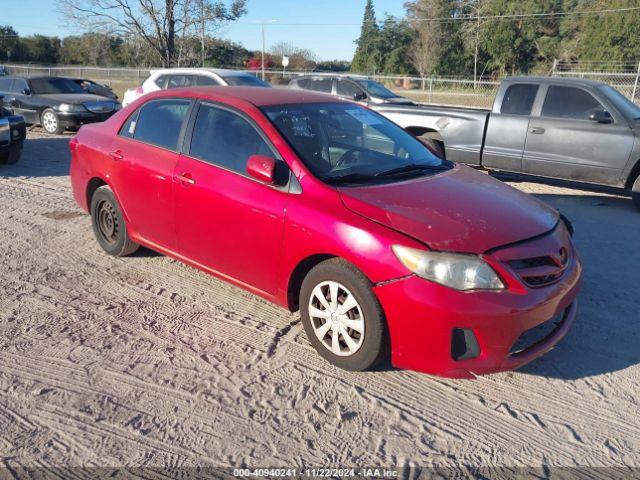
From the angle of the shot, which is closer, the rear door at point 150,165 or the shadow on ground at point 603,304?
the shadow on ground at point 603,304

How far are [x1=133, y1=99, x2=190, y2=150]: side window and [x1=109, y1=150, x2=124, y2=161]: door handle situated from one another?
21cm

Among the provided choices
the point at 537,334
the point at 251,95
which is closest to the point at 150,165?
the point at 251,95

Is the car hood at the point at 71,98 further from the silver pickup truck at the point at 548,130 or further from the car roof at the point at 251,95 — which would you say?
the car roof at the point at 251,95

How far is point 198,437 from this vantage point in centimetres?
294

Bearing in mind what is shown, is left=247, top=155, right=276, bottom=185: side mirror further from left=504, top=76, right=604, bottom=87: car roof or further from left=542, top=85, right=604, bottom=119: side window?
left=504, top=76, right=604, bottom=87: car roof

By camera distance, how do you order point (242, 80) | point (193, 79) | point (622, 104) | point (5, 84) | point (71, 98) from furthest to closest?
point (5, 84), point (71, 98), point (242, 80), point (193, 79), point (622, 104)

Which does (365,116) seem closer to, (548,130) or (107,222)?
(107,222)

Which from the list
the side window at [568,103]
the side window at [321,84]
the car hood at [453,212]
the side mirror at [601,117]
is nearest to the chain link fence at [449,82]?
the side window at [321,84]

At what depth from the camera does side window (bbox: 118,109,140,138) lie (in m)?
5.07

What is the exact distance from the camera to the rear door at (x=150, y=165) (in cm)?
456

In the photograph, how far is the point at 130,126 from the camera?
16.8 feet

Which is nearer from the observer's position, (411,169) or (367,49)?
(411,169)

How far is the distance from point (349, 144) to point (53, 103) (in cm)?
1257

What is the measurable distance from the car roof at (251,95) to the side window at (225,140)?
0.13m
